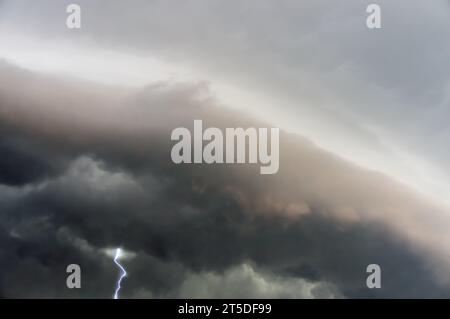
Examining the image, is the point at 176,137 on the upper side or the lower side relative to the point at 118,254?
upper

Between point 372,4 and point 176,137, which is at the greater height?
point 372,4
